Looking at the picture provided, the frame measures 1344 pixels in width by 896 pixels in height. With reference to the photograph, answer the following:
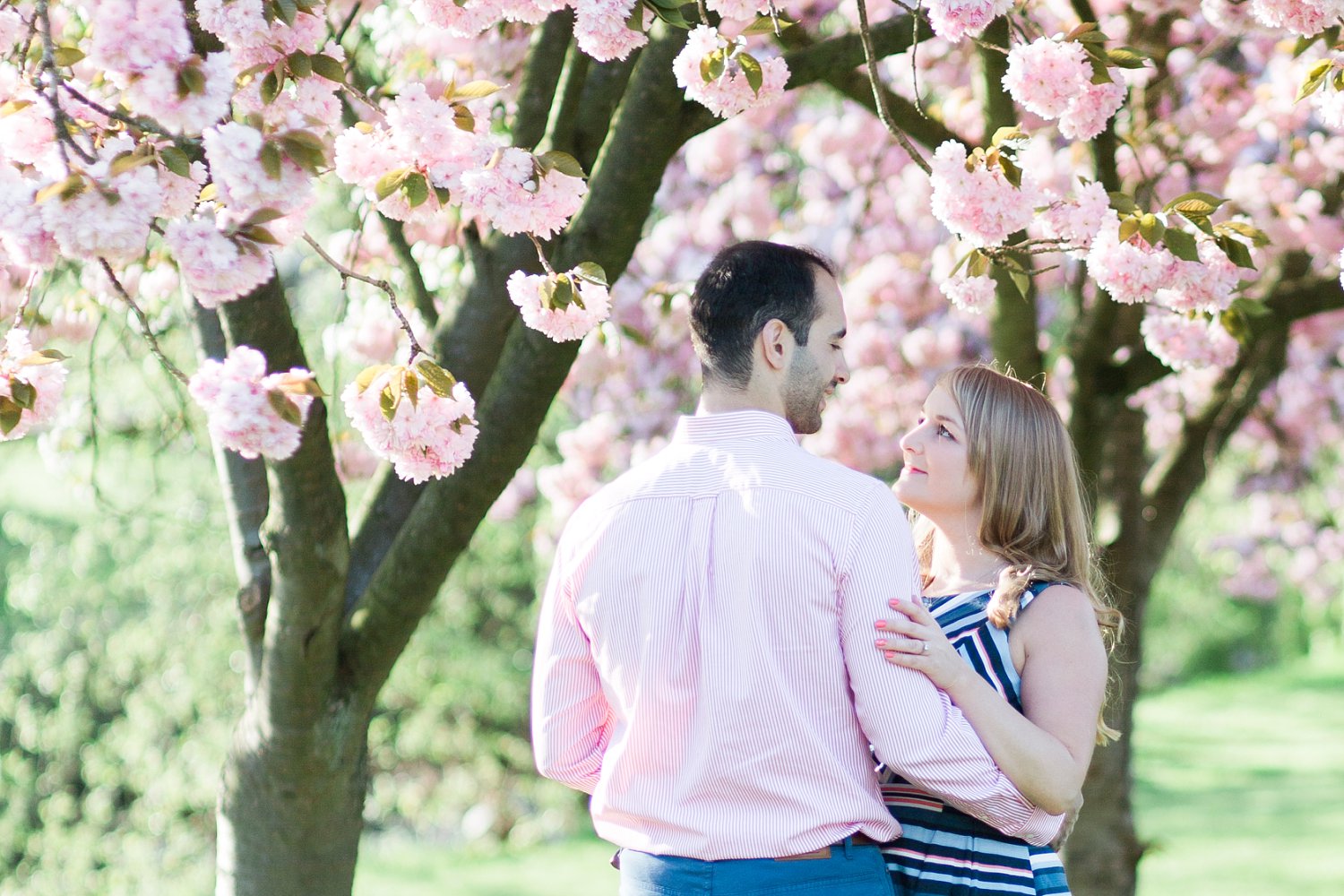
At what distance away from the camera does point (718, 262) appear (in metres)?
2.01

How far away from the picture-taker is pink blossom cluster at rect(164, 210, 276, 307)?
173 cm

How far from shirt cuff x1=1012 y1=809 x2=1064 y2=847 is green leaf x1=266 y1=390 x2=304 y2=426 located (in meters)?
1.15

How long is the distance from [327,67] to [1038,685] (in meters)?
1.44

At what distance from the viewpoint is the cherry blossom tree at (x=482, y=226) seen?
5.94 ft

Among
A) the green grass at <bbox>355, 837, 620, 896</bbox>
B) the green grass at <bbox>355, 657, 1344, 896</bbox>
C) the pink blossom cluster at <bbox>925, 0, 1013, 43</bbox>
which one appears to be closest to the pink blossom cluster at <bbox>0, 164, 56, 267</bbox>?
the pink blossom cluster at <bbox>925, 0, 1013, 43</bbox>

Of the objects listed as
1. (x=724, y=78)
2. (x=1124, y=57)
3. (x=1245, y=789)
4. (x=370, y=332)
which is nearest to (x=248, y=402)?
(x=724, y=78)

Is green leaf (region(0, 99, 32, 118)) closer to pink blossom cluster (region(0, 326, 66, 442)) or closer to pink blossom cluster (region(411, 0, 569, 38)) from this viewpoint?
pink blossom cluster (region(0, 326, 66, 442))

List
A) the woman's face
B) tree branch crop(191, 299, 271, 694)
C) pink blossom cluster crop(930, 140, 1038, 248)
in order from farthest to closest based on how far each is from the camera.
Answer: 1. tree branch crop(191, 299, 271, 694)
2. the woman's face
3. pink blossom cluster crop(930, 140, 1038, 248)

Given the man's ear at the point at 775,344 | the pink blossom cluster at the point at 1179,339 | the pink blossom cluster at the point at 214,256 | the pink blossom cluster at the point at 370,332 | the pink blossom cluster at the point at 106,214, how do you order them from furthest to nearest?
the pink blossom cluster at the point at 370,332
the pink blossom cluster at the point at 1179,339
the man's ear at the point at 775,344
the pink blossom cluster at the point at 214,256
the pink blossom cluster at the point at 106,214

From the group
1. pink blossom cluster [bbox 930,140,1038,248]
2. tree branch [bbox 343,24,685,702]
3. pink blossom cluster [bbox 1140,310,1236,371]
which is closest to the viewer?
pink blossom cluster [bbox 930,140,1038,248]

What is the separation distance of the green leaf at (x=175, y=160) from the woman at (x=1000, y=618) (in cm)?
109

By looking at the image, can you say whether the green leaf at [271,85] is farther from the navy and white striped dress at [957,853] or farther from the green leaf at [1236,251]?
the green leaf at [1236,251]

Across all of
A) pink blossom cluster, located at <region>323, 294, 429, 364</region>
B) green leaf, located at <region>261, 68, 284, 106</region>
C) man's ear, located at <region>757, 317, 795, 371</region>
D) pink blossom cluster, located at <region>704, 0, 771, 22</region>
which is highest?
pink blossom cluster, located at <region>323, 294, 429, 364</region>

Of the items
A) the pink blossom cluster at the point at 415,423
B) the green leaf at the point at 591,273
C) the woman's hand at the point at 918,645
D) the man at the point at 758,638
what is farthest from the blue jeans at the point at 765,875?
the green leaf at the point at 591,273
